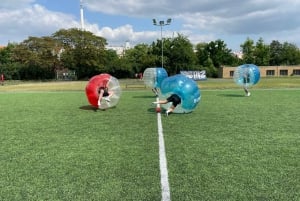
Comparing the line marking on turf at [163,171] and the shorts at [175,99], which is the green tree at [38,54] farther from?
the line marking on turf at [163,171]

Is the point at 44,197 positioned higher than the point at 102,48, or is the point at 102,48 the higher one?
the point at 102,48

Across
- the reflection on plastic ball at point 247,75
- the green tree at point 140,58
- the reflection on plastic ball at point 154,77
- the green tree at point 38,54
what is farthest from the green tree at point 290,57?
the reflection on plastic ball at point 154,77

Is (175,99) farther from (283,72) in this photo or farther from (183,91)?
(283,72)

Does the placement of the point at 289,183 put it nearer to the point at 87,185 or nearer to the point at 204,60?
the point at 87,185

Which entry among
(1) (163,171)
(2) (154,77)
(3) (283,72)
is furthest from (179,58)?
(1) (163,171)

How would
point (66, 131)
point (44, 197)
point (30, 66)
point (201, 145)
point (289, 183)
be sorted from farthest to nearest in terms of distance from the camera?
1. point (30, 66)
2. point (66, 131)
3. point (201, 145)
4. point (289, 183)
5. point (44, 197)

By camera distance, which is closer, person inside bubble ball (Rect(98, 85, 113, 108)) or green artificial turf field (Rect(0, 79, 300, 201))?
green artificial turf field (Rect(0, 79, 300, 201))

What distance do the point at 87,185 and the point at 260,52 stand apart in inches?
3663

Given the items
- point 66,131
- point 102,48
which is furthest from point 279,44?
point 66,131

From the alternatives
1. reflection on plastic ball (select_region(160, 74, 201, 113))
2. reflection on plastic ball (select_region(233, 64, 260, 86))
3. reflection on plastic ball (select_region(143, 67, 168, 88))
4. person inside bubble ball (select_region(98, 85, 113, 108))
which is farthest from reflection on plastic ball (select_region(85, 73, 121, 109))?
reflection on plastic ball (select_region(233, 64, 260, 86))

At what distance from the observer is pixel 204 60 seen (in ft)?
302

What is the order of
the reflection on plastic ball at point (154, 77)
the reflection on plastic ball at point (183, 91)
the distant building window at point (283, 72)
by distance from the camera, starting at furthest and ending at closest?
the distant building window at point (283, 72)
the reflection on plastic ball at point (154, 77)
the reflection on plastic ball at point (183, 91)

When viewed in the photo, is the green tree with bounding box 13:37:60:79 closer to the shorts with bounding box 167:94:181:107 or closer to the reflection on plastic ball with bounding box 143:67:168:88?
the reflection on plastic ball with bounding box 143:67:168:88

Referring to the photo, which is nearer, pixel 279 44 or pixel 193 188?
pixel 193 188
